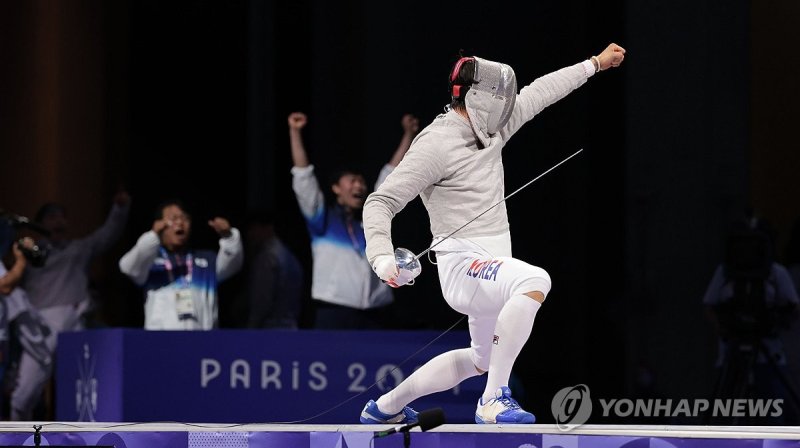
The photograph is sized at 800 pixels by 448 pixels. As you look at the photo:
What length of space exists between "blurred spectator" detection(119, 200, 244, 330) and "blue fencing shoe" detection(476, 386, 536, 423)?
2868 millimetres

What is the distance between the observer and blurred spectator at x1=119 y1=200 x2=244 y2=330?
6.76 metres

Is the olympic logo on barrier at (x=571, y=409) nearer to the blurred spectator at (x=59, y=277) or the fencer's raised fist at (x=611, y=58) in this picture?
the fencer's raised fist at (x=611, y=58)

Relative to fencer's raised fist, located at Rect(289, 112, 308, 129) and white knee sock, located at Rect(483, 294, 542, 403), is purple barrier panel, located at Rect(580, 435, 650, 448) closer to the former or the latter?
white knee sock, located at Rect(483, 294, 542, 403)

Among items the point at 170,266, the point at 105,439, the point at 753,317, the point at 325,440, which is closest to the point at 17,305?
the point at 170,266

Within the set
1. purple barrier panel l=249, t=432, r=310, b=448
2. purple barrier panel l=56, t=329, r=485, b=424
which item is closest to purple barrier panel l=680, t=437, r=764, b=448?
purple barrier panel l=249, t=432, r=310, b=448

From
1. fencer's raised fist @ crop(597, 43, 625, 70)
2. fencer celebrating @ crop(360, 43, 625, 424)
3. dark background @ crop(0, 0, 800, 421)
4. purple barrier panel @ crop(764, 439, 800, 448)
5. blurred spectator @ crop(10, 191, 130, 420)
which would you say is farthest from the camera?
dark background @ crop(0, 0, 800, 421)

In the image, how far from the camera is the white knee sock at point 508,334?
4105 mm

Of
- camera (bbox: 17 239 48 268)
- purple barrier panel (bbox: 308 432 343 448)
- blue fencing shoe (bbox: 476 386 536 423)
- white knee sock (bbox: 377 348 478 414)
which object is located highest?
camera (bbox: 17 239 48 268)

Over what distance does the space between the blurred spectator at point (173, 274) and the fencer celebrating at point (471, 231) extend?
2469 mm

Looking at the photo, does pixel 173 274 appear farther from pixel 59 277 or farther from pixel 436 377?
Result: pixel 436 377

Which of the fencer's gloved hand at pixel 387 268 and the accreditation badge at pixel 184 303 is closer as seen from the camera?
the fencer's gloved hand at pixel 387 268

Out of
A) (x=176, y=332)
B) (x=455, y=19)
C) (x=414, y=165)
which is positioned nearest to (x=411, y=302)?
(x=455, y=19)

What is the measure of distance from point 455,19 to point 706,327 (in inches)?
95.6

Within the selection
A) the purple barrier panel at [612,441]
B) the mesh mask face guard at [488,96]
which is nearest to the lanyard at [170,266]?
the mesh mask face guard at [488,96]
